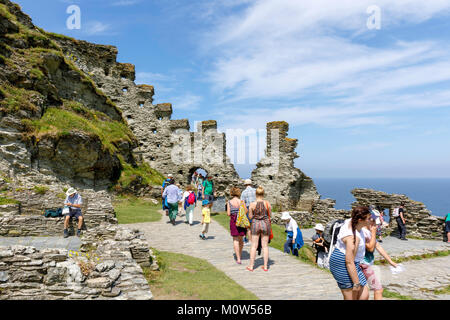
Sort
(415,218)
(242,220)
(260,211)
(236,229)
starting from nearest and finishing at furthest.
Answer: (260,211)
(242,220)
(236,229)
(415,218)

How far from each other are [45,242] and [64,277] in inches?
214

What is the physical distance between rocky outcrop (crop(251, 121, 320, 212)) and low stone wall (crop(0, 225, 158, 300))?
22.8m

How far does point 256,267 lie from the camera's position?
321 inches

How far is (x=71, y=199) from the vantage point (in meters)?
11.7

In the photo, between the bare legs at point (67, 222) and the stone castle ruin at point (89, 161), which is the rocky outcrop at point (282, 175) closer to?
the stone castle ruin at point (89, 161)

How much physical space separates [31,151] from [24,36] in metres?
10.8

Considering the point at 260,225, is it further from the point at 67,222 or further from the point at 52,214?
the point at 52,214

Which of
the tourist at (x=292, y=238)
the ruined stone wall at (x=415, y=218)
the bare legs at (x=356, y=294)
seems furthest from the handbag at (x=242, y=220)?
the ruined stone wall at (x=415, y=218)

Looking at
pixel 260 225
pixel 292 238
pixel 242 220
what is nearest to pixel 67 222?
pixel 242 220

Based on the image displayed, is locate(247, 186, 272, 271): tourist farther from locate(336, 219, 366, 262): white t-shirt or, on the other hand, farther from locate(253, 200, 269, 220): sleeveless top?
locate(336, 219, 366, 262): white t-shirt

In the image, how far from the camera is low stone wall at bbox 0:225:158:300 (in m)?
5.14

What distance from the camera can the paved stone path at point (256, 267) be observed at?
624 cm

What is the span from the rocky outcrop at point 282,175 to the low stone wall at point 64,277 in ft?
75.0
